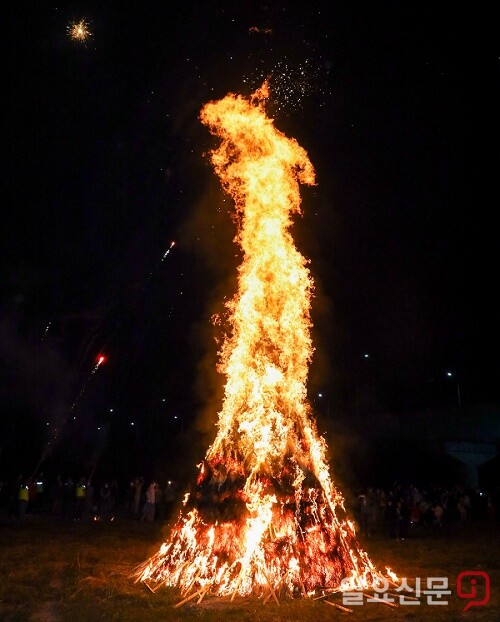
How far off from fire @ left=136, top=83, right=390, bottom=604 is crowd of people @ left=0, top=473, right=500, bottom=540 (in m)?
8.74

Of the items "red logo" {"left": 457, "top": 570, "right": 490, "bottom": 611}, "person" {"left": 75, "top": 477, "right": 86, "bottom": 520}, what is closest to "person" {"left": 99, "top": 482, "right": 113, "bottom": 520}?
"person" {"left": 75, "top": 477, "right": 86, "bottom": 520}

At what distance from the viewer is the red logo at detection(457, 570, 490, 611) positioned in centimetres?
855

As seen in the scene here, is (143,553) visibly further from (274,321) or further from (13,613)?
(274,321)

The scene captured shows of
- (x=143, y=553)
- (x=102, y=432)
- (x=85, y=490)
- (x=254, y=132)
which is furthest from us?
(x=102, y=432)

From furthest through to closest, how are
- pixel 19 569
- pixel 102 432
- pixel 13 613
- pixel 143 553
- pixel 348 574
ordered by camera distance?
1. pixel 102 432
2. pixel 143 553
3. pixel 19 569
4. pixel 348 574
5. pixel 13 613

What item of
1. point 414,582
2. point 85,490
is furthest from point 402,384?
point 414,582

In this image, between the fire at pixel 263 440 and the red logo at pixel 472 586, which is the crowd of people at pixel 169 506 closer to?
the red logo at pixel 472 586

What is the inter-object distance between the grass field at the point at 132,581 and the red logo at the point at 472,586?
13cm

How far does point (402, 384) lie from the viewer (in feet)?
123

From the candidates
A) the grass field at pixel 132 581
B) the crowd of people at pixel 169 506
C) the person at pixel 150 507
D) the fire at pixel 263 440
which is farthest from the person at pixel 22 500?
the fire at pixel 263 440

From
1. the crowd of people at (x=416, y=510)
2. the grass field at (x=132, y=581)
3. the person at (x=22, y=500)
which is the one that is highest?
the crowd of people at (x=416, y=510)

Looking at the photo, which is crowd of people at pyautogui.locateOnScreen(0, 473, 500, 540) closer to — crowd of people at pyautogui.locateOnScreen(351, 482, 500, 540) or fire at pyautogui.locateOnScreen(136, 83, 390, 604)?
crowd of people at pyautogui.locateOnScreen(351, 482, 500, 540)

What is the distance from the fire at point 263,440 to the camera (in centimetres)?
911

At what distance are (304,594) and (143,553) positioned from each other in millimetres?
5452
